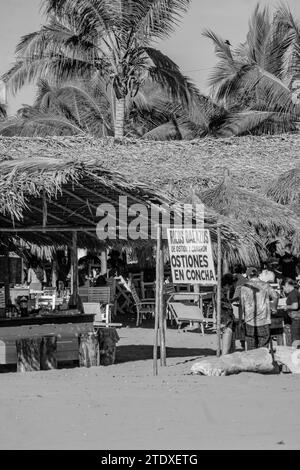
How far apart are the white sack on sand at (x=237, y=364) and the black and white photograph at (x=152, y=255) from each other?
2cm

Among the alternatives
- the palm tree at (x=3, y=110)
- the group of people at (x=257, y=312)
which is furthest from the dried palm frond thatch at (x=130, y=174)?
the palm tree at (x=3, y=110)

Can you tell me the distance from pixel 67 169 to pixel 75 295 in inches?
115

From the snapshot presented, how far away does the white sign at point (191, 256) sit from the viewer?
1137 centimetres

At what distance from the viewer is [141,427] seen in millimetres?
7625

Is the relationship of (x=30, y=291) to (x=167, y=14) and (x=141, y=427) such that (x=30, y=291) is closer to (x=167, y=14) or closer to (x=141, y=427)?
→ (x=167, y=14)

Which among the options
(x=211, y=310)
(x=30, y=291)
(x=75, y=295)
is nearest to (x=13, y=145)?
(x=30, y=291)

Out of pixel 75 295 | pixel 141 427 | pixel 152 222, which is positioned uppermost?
pixel 152 222

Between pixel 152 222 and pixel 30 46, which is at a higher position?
pixel 30 46

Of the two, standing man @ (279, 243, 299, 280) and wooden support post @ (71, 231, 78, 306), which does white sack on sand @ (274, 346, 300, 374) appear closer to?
wooden support post @ (71, 231, 78, 306)

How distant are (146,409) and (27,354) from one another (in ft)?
11.7

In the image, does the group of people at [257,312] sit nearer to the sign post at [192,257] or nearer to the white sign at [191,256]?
the sign post at [192,257]

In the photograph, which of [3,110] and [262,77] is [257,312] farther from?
[3,110]

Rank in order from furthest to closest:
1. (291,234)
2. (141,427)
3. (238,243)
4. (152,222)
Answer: (291,234) → (238,243) → (152,222) → (141,427)

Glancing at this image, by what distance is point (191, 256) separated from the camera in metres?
11.5
